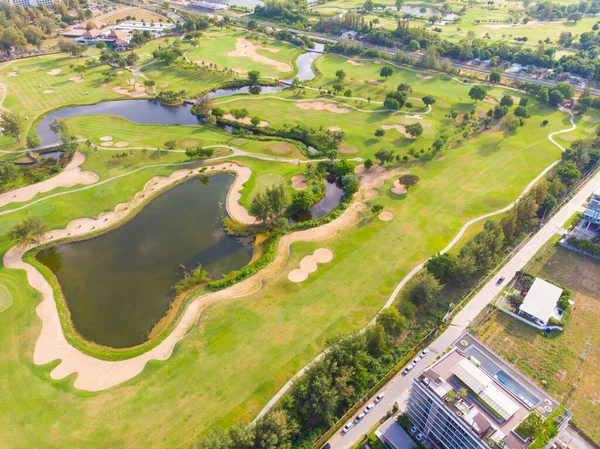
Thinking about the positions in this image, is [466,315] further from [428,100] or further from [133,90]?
[133,90]

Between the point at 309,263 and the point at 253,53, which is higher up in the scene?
the point at 253,53

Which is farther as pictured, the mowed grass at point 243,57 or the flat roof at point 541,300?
the mowed grass at point 243,57

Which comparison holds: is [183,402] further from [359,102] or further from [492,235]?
[359,102]

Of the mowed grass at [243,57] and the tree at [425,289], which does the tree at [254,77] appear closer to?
the mowed grass at [243,57]

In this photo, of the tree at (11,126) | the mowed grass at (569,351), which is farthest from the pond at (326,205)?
the tree at (11,126)

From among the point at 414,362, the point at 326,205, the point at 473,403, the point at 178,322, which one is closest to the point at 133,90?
the point at 326,205

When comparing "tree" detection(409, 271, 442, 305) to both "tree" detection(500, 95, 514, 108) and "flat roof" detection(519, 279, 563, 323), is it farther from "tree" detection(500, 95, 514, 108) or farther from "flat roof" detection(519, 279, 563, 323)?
"tree" detection(500, 95, 514, 108)

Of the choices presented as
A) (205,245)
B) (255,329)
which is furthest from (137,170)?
(255,329)
